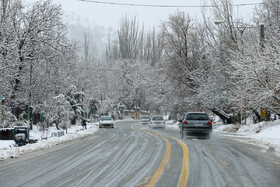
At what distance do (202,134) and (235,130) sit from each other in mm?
7823

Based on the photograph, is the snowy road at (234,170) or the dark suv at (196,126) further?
the dark suv at (196,126)

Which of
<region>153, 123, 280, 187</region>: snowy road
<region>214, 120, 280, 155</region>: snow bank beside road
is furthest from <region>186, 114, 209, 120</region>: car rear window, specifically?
<region>153, 123, 280, 187</region>: snowy road

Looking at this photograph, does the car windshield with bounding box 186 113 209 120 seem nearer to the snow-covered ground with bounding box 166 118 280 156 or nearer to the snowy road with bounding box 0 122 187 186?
the snow-covered ground with bounding box 166 118 280 156

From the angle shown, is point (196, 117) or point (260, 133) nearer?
point (196, 117)

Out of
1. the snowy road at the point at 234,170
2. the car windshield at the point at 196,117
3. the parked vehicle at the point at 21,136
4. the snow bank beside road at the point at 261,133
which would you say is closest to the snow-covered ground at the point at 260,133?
the snow bank beside road at the point at 261,133

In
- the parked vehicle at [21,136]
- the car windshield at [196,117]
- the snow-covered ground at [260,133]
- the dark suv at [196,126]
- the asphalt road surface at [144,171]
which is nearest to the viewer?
the asphalt road surface at [144,171]

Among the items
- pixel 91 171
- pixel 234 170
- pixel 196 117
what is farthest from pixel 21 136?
pixel 234 170

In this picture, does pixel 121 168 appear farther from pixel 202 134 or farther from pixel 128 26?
pixel 128 26

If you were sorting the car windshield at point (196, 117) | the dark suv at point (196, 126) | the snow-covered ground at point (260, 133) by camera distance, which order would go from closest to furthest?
the snow-covered ground at point (260, 133) < the dark suv at point (196, 126) < the car windshield at point (196, 117)

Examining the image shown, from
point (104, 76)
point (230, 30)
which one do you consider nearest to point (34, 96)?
point (230, 30)

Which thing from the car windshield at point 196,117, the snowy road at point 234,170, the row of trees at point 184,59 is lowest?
the snowy road at point 234,170

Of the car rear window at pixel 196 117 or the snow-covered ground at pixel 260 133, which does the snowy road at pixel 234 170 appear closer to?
the snow-covered ground at pixel 260 133

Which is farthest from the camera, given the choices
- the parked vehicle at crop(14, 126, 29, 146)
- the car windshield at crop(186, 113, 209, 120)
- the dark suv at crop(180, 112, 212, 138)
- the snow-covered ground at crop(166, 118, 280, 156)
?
the car windshield at crop(186, 113, 209, 120)

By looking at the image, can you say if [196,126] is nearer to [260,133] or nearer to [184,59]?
[260,133]
